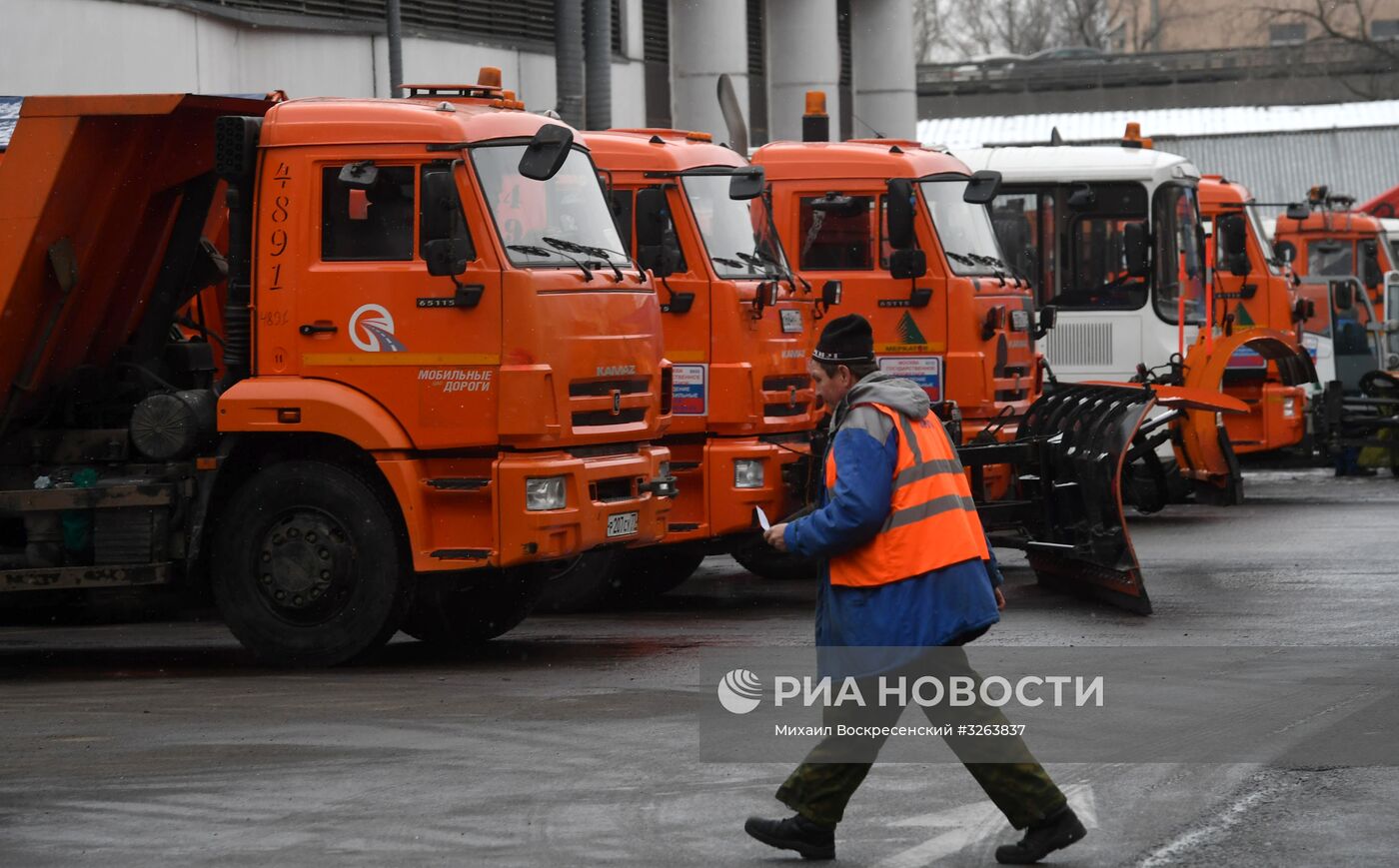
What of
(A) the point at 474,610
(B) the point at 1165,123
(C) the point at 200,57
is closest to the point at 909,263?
(A) the point at 474,610

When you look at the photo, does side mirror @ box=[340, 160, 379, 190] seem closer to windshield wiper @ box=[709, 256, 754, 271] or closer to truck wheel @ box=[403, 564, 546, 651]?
truck wheel @ box=[403, 564, 546, 651]

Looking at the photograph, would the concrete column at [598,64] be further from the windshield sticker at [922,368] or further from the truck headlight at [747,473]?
the truck headlight at [747,473]

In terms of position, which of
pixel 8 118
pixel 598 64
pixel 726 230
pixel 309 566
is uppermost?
pixel 598 64

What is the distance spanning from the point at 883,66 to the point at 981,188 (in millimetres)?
22507

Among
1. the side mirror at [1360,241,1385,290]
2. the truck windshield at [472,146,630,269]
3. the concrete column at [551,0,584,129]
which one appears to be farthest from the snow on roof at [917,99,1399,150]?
the truck windshield at [472,146,630,269]

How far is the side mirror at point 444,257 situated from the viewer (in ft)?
35.2

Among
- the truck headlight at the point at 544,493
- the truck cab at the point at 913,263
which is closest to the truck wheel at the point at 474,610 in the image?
the truck headlight at the point at 544,493

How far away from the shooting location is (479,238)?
10875mm

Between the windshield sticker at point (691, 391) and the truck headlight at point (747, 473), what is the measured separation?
39 cm

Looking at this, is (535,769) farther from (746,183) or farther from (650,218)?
(746,183)

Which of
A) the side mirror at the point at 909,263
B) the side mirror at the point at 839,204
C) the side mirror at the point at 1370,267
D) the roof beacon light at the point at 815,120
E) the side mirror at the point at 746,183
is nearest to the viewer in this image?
the side mirror at the point at 746,183

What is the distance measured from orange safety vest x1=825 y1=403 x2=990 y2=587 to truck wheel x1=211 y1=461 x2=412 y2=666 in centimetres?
455

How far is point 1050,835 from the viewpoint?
6.66m

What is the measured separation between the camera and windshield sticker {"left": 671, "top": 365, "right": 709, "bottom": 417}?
13484 mm
